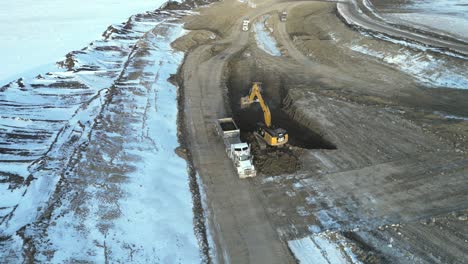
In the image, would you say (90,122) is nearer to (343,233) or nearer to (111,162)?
(111,162)

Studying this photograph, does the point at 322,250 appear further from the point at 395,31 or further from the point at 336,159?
the point at 395,31

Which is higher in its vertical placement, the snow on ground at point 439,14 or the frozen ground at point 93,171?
the snow on ground at point 439,14

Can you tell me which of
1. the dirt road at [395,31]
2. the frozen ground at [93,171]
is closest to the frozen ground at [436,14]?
the dirt road at [395,31]

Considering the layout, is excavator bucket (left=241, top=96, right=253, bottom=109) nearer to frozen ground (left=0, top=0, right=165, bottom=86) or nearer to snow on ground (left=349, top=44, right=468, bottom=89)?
snow on ground (left=349, top=44, right=468, bottom=89)

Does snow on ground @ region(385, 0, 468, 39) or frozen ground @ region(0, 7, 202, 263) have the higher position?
snow on ground @ region(385, 0, 468, 39)

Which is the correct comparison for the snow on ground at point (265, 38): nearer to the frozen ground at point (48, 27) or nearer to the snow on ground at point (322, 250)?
the frozen ground at point (48, 27)

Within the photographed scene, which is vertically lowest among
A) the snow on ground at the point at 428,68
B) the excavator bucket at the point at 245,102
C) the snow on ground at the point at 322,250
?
the snow on ground at the point at 322,250

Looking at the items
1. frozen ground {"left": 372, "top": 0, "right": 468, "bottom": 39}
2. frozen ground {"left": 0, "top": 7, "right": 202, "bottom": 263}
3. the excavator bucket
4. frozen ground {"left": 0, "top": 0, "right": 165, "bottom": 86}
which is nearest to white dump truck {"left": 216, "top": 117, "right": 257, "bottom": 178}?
frozen ground {"left": 0, "top": 7, "right": 202, "bottom": 263}
